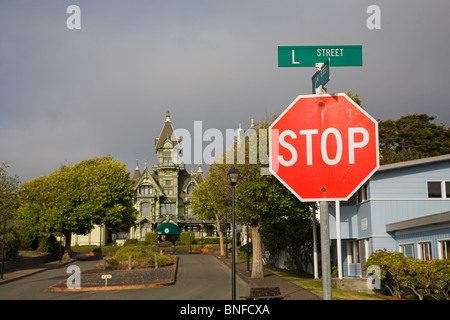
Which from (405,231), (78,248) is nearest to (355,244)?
(405,231)

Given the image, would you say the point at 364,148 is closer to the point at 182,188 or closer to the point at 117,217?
the point at 117,217

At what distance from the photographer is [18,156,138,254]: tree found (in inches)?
2127

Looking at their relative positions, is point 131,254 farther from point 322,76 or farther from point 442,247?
point 322,76

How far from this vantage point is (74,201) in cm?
5731

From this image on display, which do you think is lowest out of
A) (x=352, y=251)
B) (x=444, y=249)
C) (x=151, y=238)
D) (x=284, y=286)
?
(x=284, y=286)

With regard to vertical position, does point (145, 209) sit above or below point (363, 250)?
above

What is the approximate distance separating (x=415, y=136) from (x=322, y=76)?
59.7m

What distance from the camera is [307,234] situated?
34.2 meters

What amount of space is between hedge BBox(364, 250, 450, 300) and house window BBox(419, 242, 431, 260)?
1214 millimetres

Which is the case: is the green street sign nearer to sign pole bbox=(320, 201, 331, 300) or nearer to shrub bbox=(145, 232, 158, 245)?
sign pole bbox=(320, 201, 331, 300)

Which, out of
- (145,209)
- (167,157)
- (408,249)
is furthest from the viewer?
(167,157)

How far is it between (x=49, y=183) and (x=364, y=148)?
56597 millimetres

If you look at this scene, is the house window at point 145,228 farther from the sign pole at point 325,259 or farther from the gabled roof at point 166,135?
the sign pole at point 325,259

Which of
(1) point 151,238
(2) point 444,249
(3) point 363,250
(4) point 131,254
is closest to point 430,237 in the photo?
(2) point 444,249
